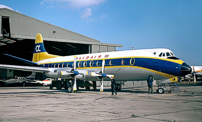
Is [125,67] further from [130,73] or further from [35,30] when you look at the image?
[35,30]

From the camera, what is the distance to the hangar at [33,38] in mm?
39781

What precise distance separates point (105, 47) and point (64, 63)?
22.6 m

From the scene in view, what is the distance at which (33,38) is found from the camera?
41.9 metres

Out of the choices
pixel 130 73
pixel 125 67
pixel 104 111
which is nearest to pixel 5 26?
pixel 125 67

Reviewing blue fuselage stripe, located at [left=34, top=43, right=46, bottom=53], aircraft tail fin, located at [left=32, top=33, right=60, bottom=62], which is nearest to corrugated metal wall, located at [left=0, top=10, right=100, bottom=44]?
aircraft tail fin, located at [left=32, top=33, right=60, bottom=62]

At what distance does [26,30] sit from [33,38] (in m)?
1.98

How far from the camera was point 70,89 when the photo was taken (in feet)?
84.3

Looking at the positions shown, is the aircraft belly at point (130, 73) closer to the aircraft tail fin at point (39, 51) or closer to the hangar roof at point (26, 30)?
the aircraft tail fin at point (39, 51)

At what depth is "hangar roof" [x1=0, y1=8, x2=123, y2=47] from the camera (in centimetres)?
3946

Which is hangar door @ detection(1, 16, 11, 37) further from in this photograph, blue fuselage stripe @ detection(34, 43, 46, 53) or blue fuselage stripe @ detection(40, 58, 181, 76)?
blue fuselage stripe @ detection(40, 58, 181, 76)

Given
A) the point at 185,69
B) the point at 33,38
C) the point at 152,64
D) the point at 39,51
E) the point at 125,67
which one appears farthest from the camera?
the point at 33,38

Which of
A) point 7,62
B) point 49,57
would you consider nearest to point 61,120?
point 49,57

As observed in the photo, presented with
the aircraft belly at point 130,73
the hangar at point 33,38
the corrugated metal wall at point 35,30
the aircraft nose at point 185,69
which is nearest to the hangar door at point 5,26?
the hangar at point 33,38

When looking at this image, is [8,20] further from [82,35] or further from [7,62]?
[7,62]
